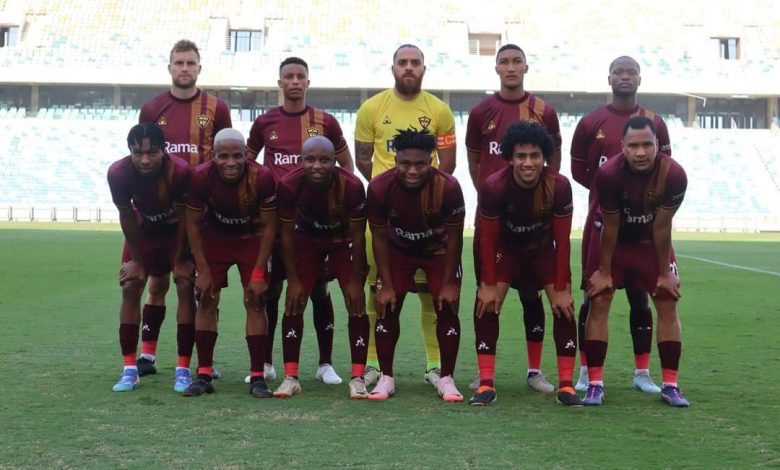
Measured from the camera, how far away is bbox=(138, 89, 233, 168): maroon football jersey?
22.2 feet

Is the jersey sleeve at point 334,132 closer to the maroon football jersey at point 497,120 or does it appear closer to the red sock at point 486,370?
the maroon football jersey at point 497,120

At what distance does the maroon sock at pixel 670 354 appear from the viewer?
5730 mm


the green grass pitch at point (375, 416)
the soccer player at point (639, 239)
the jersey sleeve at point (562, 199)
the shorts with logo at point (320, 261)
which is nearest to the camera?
the green grass pitch at point (375, 416)

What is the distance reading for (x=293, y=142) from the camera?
265 inches

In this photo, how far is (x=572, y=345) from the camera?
5863 millimetres

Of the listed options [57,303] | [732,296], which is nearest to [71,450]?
[57,303]

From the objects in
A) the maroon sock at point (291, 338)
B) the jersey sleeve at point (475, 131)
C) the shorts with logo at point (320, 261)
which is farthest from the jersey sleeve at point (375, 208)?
the jersey sleeve at point (475, 131)

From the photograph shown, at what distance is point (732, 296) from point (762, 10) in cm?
4042

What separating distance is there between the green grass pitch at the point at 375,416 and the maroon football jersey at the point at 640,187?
42.4 inches

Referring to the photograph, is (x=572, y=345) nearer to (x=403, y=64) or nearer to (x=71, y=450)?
(x=403, y=64)

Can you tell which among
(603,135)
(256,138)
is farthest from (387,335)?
(603,135)

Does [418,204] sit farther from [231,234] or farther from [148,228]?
[148,228]

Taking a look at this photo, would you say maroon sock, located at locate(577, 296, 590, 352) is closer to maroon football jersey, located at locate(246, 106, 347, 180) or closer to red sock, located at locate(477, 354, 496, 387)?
red sock, located at locate(477, 354, 496, 387)

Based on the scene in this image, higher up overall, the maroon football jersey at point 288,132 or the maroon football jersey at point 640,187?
the maroon football jersey at point 288,132
